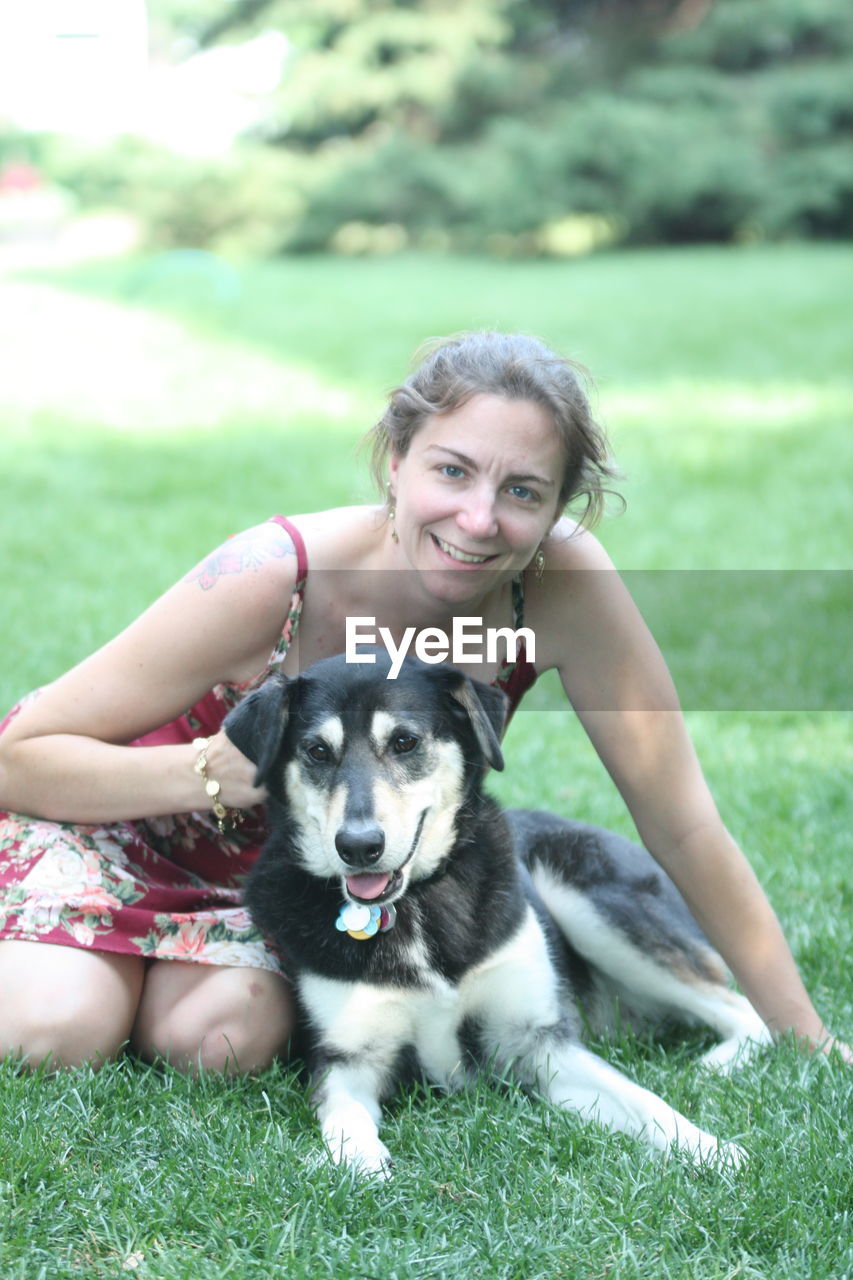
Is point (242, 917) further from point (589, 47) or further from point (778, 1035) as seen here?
point (589, 47)

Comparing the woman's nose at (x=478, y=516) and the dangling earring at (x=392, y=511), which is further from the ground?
the woman's nose at (x=478, y=516)

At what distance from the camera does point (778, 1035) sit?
3.32 meters

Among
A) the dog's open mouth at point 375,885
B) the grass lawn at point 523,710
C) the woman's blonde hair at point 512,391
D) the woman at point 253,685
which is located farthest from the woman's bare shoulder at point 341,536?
the dog's open mouth at point 375,885

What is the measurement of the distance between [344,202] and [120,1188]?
27.5 metres

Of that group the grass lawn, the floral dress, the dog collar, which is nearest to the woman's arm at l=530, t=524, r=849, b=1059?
the floral dress

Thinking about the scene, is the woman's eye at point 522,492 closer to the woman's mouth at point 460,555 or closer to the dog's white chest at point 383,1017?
the woman's mouth at point 460,555

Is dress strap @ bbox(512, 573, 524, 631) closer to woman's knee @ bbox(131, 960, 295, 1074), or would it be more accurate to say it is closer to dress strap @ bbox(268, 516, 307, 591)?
dress strap @ bbox(268, 516, 307, 591)

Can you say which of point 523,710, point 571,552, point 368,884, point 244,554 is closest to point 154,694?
point 244,554

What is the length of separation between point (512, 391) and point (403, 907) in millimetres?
1158

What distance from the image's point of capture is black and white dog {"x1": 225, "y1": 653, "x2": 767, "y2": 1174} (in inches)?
112

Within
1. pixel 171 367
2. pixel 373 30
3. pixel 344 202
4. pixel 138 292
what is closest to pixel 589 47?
pixel 373 30

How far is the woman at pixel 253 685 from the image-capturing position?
10.0 ft

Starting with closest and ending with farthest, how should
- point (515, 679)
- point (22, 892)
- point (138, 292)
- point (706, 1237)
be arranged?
point (706, 1237)
point (22, 892)
point (515, 679)
point (138, 292)

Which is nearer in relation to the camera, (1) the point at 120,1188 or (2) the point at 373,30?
(1) the point at 120,1188
